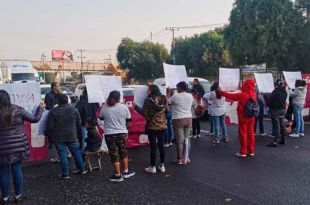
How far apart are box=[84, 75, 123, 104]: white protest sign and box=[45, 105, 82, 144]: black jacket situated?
0.72 metres

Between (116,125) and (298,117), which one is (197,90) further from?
(116,125)

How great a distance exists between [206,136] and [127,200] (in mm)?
5872

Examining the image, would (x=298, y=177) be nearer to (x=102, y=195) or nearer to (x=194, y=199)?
(x=194, y=199)

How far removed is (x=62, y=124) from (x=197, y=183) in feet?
8.47

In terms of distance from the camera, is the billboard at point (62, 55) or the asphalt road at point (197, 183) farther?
the billboard at point (62, 55)

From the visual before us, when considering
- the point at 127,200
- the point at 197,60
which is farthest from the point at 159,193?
the point at 197,60

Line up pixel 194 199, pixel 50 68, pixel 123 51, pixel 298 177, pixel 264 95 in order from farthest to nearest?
1. pixel 50 68
2. pixel 123 51
3. pixel 264 95
4. pixel 298 177
5. pixel 194 199

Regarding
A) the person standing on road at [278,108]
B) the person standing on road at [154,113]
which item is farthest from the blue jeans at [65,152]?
the person standing on road at [278,108]

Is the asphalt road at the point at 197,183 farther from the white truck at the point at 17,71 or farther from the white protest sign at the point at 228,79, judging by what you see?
the white truck at the point at 17,71

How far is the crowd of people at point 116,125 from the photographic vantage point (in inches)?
217

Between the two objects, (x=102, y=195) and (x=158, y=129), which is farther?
(x=158, y=129)

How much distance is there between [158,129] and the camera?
22.6ft

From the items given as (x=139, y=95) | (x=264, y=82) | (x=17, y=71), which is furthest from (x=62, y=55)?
(x=139, y=95)

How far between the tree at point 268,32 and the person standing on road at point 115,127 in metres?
22.9
